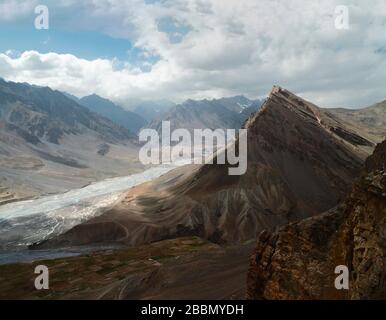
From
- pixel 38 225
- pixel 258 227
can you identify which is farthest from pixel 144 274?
pixel 38 225

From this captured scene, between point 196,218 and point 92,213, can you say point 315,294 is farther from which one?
point 92,213

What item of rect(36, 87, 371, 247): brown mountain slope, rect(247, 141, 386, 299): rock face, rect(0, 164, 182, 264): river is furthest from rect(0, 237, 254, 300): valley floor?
rect(0, 164, 182, 264): river

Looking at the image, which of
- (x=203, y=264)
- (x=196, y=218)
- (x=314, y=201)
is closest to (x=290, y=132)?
(x=314, y=201)

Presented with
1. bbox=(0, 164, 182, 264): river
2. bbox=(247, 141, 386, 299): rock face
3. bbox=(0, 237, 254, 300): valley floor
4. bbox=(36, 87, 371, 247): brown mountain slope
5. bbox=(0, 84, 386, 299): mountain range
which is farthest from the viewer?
bbox=(36, 87, 371, 247): brown mountain slope

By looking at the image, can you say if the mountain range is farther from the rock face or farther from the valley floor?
the valley floor
